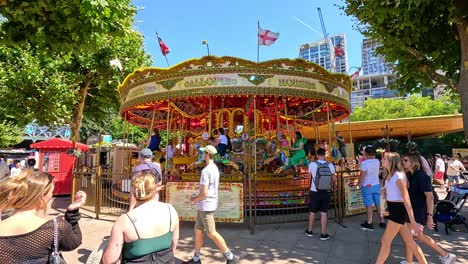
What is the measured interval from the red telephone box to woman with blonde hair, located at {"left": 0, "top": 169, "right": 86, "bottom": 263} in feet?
38.9

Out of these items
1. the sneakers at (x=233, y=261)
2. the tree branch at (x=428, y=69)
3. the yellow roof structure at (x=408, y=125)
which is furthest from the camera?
the yellow roof structure at (x=408, y=125)

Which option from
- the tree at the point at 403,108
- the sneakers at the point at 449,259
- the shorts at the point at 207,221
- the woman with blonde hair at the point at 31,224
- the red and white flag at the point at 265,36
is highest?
the tree at the point at 403,108

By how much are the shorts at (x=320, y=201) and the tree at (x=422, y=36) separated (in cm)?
383

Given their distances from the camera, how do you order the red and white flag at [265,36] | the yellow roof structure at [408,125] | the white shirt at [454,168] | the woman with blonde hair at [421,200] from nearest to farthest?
the woman with blonde hair at [421,200] → the red and white flag at [265,36] → the white shirt at [454,168] → the yellow roof structure at [408,125]

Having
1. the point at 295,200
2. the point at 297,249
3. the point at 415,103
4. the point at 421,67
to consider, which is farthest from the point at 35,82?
the point at 415,103

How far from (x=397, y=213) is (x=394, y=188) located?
34 centimetres

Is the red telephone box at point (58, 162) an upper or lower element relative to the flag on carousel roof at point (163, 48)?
lower

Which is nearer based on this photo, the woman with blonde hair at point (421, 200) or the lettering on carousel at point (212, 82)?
the woman with blonde hair at point (421, 200)

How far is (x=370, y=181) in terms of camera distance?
6.95m

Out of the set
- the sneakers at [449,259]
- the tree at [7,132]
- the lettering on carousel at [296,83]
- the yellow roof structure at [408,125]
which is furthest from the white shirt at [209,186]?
the tree at [7,132]

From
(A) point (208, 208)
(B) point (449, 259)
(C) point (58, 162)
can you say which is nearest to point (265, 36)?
(A) point (208, 208)

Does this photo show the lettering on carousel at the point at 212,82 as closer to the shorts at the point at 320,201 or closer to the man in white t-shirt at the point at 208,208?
the shorts at the point at 320,201

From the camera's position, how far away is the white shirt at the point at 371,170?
6.86 m

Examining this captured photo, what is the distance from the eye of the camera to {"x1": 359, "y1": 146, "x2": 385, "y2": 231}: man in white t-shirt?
22.5ft
